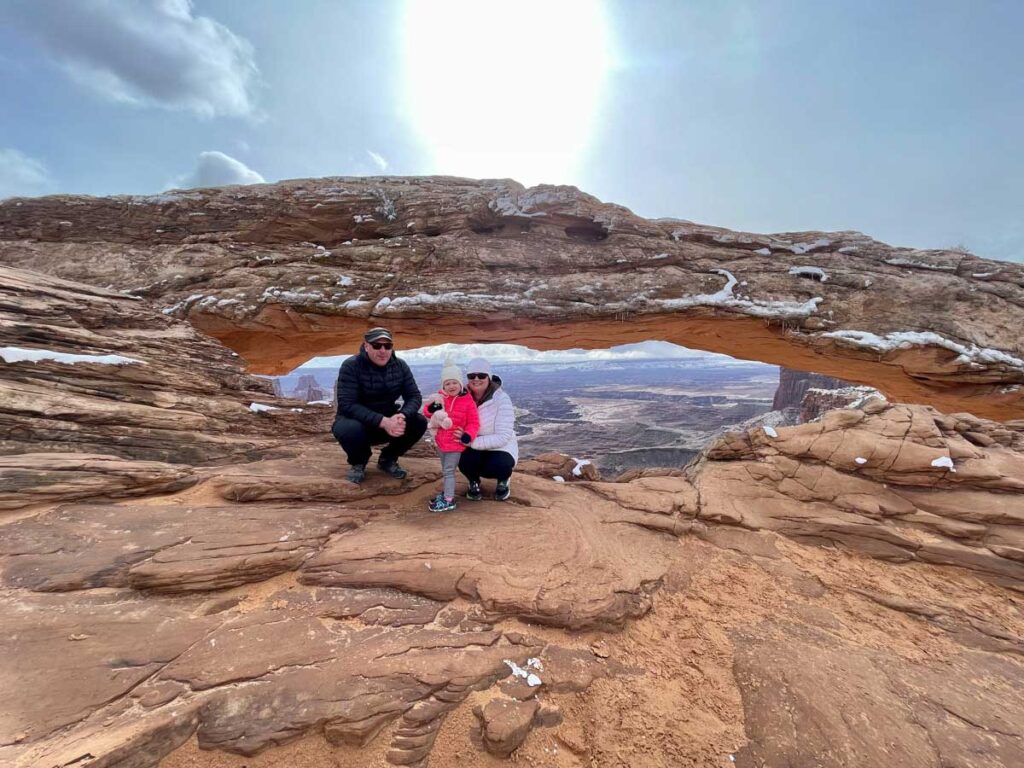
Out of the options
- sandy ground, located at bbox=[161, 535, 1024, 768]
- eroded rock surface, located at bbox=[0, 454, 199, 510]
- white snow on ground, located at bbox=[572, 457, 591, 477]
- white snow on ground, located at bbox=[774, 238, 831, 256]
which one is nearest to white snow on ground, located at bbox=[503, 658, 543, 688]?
sandy ground, located at bbox=[161, 535, 1024, 768]

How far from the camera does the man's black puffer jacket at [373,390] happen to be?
6672mm

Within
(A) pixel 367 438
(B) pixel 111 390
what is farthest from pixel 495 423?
(B) pixel 111 390

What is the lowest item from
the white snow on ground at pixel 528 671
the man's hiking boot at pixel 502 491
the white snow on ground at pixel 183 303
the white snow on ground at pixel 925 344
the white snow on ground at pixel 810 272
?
the white snow on ground at pixel 528 671

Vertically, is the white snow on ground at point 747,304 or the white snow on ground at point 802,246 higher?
the white snow on ground at point 802,246

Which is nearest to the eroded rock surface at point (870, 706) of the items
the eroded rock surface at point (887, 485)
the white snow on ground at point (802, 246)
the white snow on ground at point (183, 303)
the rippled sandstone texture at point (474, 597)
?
the rippled sandstone texture at point (474, 597)

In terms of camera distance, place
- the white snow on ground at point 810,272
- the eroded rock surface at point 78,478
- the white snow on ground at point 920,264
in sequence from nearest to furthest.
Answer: the eroded rock surface at point 78,478 → the white snow on ground at point 920,264 → the white snow on ground at point 810,272

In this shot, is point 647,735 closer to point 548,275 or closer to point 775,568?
point 775,568

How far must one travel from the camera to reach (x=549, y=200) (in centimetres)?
1464

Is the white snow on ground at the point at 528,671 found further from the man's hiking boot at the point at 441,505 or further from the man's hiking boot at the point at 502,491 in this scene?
the man's hiking boot at the point at 502,491

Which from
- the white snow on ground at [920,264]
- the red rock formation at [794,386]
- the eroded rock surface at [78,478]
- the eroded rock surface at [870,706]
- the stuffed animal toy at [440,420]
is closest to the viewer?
the eroded rock surface at [870,706]

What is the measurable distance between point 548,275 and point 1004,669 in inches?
496

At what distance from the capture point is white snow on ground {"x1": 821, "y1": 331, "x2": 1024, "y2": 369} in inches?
450

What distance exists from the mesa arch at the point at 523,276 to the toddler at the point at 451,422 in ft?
23.5

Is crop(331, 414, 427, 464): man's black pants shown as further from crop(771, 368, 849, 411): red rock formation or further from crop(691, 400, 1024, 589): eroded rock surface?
crop(771, 368, 849, 411): red rock formation
